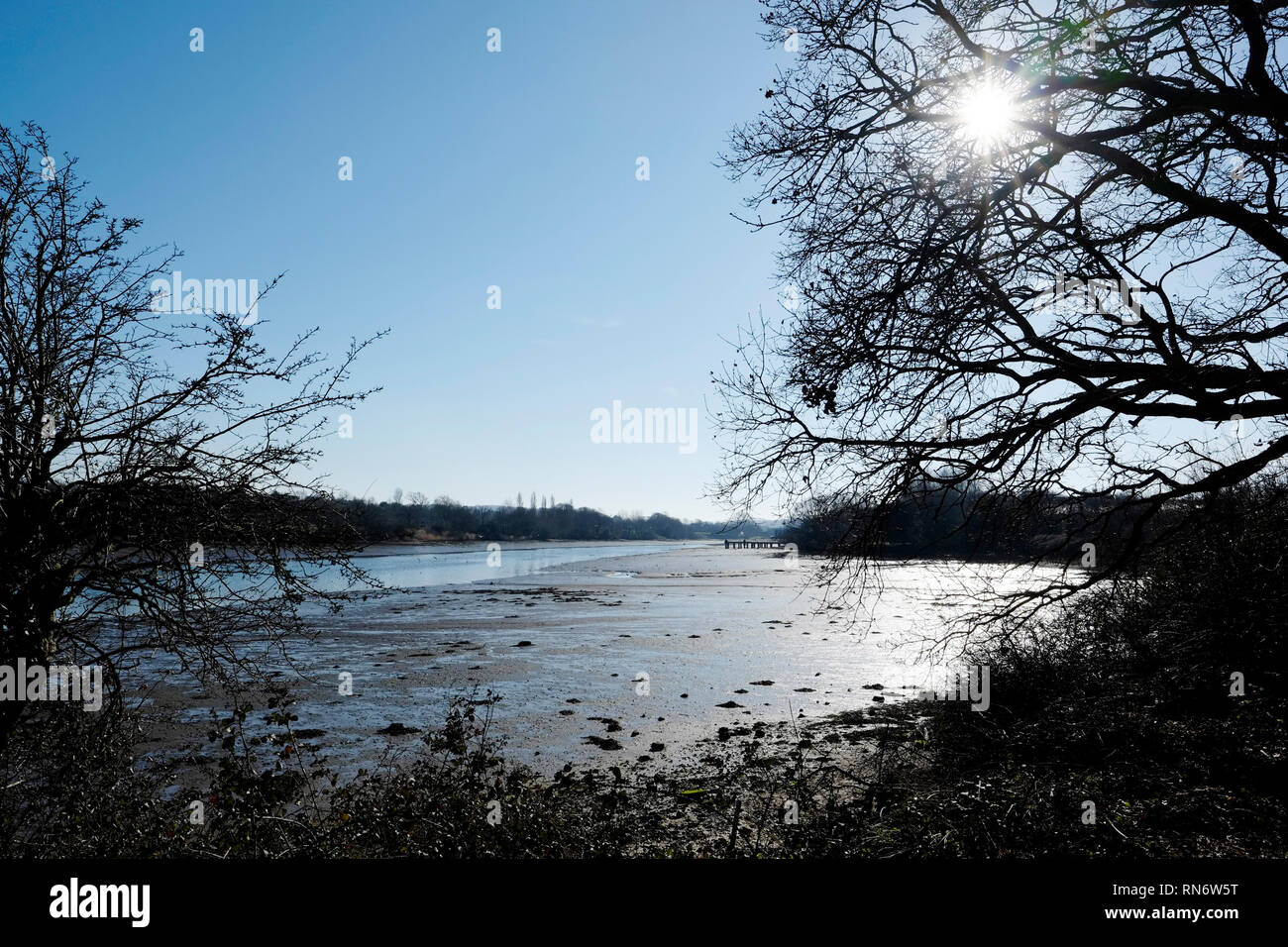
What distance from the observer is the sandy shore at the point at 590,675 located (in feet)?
36.6

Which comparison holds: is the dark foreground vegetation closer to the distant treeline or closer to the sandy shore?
the sandy shore

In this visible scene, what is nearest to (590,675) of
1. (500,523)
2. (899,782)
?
(899,782)

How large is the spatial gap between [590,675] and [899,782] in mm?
9269

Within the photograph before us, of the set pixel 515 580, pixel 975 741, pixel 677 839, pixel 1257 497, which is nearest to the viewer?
pixel 677 839

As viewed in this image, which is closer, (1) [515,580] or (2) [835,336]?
(2) [835,336]

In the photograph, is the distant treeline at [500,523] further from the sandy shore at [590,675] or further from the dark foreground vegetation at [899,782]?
the dark foreground vegetation at [899,782]

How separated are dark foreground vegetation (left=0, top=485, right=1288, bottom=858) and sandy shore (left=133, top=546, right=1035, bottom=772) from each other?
1.08 meters

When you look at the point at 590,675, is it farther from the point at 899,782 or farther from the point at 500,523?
the point at 500,523

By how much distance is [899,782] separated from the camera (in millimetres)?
8312
